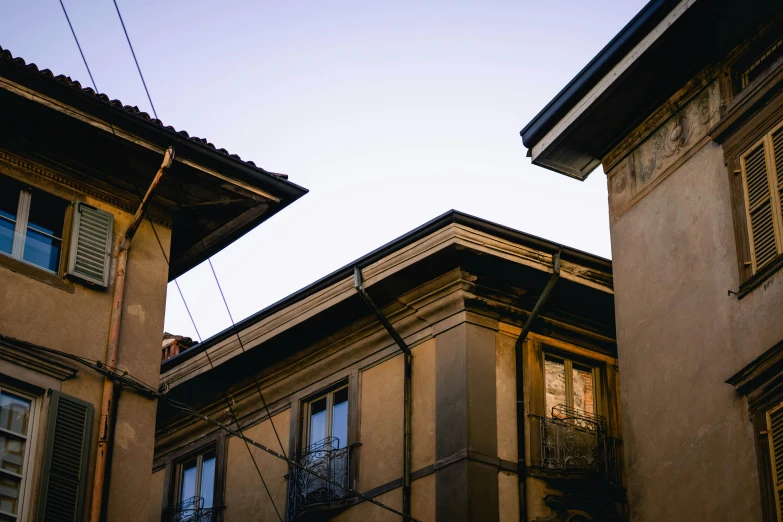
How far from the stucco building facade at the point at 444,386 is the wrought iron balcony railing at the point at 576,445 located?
2 centimetres

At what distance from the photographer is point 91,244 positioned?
16359mm

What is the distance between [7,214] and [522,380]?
26.8ft

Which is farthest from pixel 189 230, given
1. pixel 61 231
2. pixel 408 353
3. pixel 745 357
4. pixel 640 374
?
pixel 745 357

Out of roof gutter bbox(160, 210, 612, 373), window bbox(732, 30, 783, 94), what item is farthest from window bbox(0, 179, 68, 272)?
window bbox(732, 30, 783, 94)

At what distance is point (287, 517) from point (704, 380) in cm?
899

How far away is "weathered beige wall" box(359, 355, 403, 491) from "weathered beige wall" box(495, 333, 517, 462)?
1511 mm

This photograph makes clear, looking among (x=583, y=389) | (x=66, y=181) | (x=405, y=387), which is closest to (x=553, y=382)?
(x=583, y=389)

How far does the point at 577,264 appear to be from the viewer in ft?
68.5

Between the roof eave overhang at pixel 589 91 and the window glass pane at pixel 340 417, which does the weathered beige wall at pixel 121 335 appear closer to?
the roof eave overhang at pixel 589 91

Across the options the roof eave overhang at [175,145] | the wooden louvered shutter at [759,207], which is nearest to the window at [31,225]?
the roof eave overhang at [175,145]

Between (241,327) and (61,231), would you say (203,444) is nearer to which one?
(241,327)

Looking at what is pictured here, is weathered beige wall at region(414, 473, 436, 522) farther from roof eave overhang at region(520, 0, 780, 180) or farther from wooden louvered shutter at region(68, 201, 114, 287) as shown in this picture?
wooden louvered shutter at region(68, 201, 114, 287)

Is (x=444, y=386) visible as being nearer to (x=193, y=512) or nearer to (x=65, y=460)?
(x=193, y=512)

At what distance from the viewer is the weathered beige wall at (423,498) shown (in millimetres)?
19516
